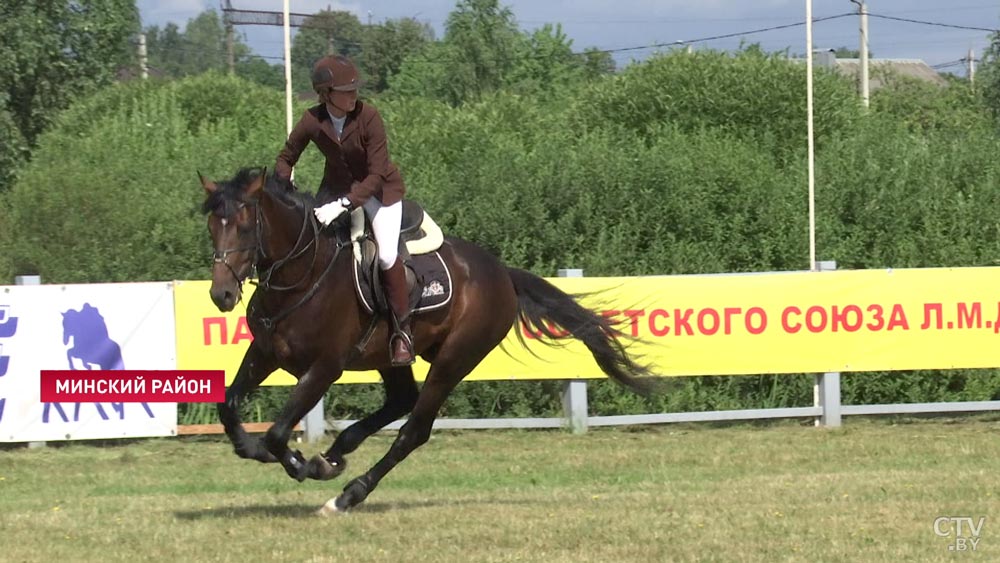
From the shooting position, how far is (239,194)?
7.69 m

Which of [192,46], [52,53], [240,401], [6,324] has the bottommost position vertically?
[240,401]

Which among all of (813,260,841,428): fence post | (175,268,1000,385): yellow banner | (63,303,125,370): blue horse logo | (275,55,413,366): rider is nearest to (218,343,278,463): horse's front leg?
(275,55,413,366): rider

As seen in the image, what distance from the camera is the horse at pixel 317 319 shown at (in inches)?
303

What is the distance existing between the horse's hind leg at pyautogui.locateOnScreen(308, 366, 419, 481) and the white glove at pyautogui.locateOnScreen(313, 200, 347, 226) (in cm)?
150

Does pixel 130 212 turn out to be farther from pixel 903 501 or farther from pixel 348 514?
pixel 903 501

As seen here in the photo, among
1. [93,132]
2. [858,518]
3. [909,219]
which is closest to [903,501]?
[858,518]

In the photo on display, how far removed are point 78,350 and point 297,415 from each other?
556 centimetres

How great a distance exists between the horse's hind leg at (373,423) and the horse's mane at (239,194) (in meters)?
1.61

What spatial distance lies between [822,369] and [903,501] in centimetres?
540

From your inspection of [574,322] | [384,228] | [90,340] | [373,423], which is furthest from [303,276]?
[90,340]

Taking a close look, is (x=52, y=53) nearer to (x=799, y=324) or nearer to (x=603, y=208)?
(x=603, y=208)

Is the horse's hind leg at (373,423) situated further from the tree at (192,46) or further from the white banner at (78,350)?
the tree at (192,46)
